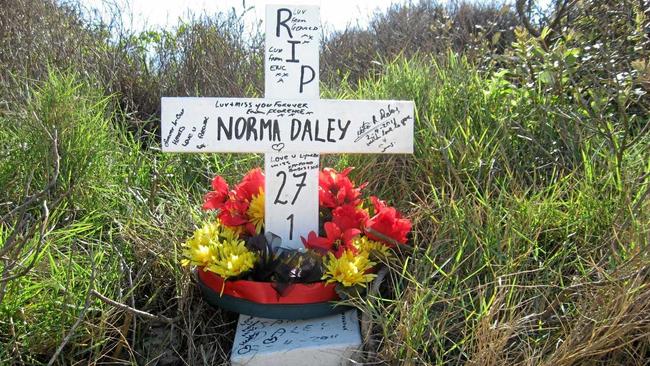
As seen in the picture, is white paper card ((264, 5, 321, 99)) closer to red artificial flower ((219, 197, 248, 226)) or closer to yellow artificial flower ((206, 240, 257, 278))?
red artificial flower ((219, 197, 248, 226))

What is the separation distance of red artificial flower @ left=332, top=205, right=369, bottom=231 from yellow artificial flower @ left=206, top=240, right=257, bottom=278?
337 millimetres

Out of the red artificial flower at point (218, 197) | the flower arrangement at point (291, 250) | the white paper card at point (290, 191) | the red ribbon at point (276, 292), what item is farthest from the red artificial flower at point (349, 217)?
the red artificial flower at point (218, 197)

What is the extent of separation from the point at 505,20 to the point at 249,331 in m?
Answer: 5.58

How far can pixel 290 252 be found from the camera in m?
2.47

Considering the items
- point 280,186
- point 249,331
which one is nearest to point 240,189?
point 280,186

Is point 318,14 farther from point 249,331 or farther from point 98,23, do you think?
point 98,23

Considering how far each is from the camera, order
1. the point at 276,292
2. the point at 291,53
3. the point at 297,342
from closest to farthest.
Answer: the point at 297,342, the point at 276,292, the point at 291,53

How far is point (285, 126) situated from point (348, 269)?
0.64 metres

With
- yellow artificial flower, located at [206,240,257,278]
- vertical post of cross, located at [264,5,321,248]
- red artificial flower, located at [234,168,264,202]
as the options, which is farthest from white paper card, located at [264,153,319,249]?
yellow artificial flower, located at [206,240,257,278]

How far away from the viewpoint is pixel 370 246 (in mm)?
2521

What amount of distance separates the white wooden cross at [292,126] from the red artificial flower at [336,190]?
79 millimetres

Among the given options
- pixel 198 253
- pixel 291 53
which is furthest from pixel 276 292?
pixel 291 53

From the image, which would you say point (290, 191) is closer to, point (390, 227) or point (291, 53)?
point (390, 227)

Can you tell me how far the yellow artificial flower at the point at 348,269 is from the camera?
7.66ft
